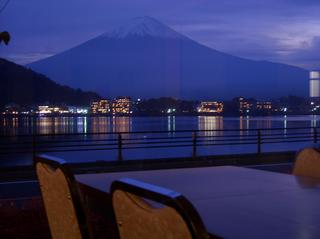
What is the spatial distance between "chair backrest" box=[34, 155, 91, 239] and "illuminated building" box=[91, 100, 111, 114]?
30.1 metres

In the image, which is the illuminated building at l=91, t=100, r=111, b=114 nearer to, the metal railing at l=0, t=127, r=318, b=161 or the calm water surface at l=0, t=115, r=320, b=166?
the calm water surface at l=0, t=115, r=320, b=166

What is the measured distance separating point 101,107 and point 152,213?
32.7 m

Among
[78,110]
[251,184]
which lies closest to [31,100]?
[78,110]

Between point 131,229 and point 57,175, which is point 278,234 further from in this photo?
point 57,175

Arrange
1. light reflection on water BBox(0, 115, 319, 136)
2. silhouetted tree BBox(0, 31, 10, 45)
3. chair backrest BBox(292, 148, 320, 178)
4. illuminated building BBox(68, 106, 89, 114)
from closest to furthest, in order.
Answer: chair backrest BBox(292, 148, 320, 178), silhouetted tree BBox(0, 31, 10, 45), illuminated building BBox(68, 106, 89, 114), light reflection on water BBox(0, 115, 319, 136)

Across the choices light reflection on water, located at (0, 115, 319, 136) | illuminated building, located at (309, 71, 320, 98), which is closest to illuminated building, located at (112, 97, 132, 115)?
light reflection on water, located at (0, 115, 319, 136)

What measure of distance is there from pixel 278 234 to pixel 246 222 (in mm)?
239

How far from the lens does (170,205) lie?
176 centimetres

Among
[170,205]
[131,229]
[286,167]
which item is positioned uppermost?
[170,205]

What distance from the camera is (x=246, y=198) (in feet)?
10.7

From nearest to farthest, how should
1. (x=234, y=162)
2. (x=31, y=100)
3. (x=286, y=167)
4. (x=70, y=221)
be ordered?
(x=70, y=221), (x=286, y=167), (x=234, y=162), (x=31, y=100)

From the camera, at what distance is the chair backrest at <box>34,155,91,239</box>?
2771mm

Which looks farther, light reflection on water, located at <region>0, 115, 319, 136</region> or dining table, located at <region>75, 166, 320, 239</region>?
light reflection on water, located at <region>0, 115, 319, 136</region>

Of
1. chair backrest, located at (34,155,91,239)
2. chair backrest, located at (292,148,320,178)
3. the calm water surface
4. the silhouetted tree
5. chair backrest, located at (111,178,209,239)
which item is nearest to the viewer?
chair backrest, located at (111,178,209,239)
